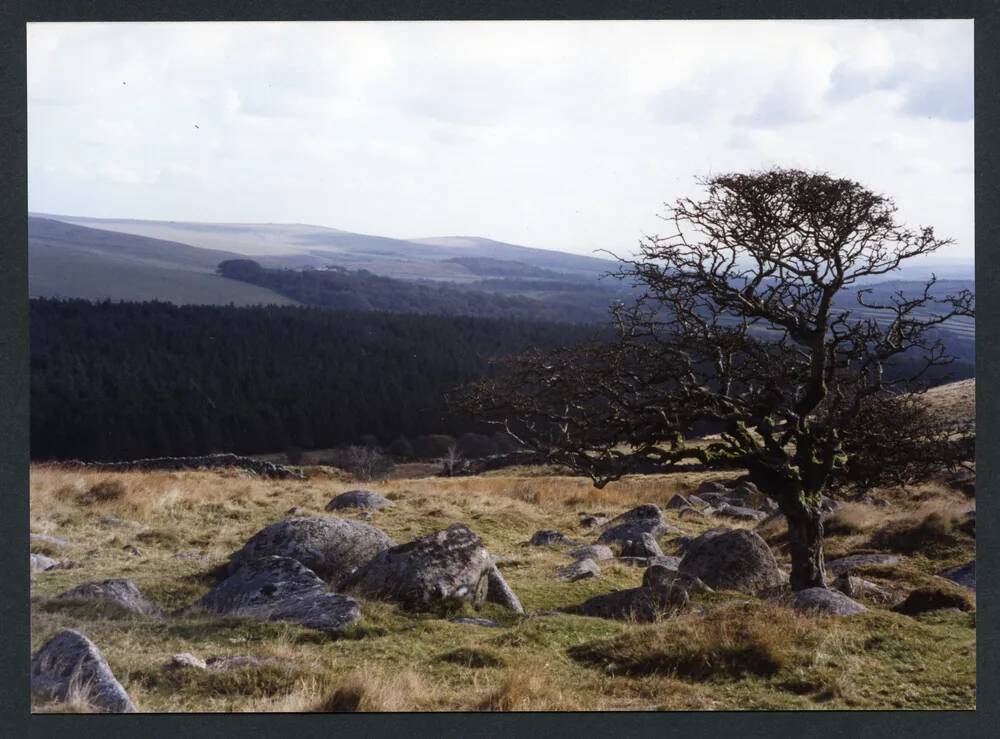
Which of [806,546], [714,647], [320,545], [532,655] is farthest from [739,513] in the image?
[532,655]

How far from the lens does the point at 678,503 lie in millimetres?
26859

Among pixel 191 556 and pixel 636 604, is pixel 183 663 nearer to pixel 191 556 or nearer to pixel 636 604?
pixel 636 604

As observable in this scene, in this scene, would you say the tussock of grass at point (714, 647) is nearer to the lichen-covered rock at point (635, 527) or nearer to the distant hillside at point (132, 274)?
the lichen-covered rock at point (635, 527)

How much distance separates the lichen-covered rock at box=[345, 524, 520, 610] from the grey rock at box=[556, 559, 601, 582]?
9.23 feet

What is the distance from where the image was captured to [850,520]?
64.3ft

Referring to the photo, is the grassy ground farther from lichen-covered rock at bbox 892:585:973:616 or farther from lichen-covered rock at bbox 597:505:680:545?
lichen-covered rock at bbox 597:505:680:545

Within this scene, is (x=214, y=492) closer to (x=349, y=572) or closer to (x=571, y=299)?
(x=349, y=572)

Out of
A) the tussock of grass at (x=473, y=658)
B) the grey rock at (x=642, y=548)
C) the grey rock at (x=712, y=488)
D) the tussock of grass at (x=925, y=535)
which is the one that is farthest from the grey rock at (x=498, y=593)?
the grey rock at (x=712, y=488)

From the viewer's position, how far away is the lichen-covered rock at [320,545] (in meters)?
13.5

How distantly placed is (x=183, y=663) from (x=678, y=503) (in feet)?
64.1

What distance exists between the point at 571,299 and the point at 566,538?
40489mm

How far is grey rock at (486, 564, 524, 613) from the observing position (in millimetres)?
12656

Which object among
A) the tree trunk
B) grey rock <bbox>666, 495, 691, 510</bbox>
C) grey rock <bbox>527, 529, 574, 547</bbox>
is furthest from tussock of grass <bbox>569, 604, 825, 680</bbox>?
grey rock <bbox>666, 495, 691, 510</bbox>

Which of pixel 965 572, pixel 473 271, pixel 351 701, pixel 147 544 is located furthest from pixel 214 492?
pixel 473 271
